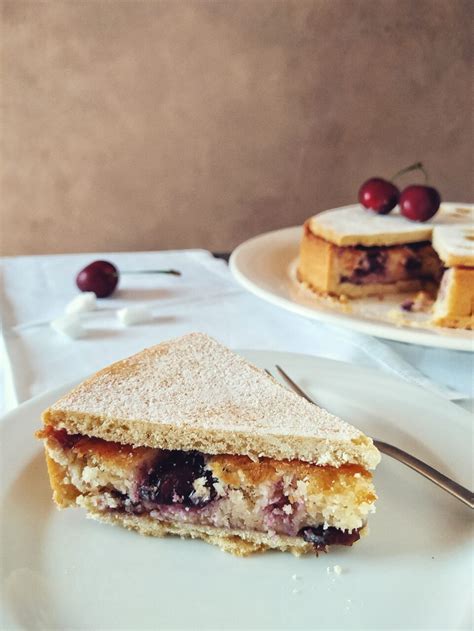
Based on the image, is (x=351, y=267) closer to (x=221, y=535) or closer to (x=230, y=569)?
(x=221, y=535)

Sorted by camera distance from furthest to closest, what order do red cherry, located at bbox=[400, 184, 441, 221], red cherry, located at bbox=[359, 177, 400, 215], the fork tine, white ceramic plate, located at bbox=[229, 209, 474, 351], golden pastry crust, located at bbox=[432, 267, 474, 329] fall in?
red cherry, located at bbox=[359, 177, 400, 215], red cherry, located at bbox=[400, 184, 441, 221], golden pastry crust, located at bbox=[432, 267, 474, 329], white ceramic plate, located at bbox=[229, 209, 474, 351], the fork tine

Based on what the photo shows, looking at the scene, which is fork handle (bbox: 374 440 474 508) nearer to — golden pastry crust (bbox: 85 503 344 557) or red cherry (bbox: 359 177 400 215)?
golden pastry crust (bbox: 85 503 344 557)

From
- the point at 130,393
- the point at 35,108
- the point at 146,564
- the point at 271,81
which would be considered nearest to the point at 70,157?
the point at 35,108

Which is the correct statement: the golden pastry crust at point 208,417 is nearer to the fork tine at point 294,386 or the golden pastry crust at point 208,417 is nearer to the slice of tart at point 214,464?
the slice of tart at point 214,464

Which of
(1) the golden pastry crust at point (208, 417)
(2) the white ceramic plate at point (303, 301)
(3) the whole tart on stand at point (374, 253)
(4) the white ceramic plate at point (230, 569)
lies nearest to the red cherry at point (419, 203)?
(3) the whole tart on stand at point (374, 253)

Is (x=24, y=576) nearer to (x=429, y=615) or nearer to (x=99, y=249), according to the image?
(x=429, y=615)

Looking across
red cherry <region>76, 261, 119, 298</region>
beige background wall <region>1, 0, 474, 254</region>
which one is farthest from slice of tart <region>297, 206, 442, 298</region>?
beige background wall <region>1, 0, 474, 254</region>
